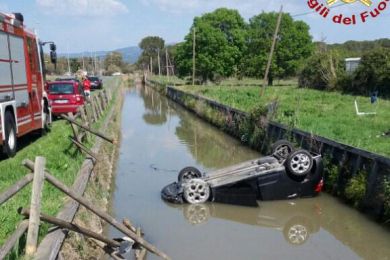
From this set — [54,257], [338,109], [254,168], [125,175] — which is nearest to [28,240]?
[54,257]

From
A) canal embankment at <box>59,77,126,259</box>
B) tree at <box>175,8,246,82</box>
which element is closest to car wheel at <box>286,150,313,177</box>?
canal embankment at <box>59,77,126,259</box>

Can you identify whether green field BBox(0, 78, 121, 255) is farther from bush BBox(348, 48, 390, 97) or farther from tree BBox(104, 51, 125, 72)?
tree BBox(104, 51, 125, 72)

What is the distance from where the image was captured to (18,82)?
1303 cm

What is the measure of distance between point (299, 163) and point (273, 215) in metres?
1.22

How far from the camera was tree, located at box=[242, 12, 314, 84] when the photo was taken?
64.0m

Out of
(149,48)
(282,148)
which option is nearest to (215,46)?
(282,148)

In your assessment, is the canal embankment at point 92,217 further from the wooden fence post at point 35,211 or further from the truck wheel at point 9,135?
the truck wheel at point 9,135

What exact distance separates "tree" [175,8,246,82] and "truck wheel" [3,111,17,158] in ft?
172

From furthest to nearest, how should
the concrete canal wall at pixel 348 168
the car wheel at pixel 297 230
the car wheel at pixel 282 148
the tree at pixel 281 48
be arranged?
the tree at pixel 281 48, the car wheel at pixel 282 148, the concrete canal wall at pixel 348 168, the car wheel at pixel 297 230

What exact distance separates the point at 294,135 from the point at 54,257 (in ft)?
33.7

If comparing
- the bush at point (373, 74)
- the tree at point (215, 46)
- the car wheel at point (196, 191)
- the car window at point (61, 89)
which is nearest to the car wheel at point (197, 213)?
the car wheel at point (196, 191)

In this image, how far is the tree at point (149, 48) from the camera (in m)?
123

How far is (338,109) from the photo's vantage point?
22922 millimetres

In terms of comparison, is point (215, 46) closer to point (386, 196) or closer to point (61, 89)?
point (61, 89)
